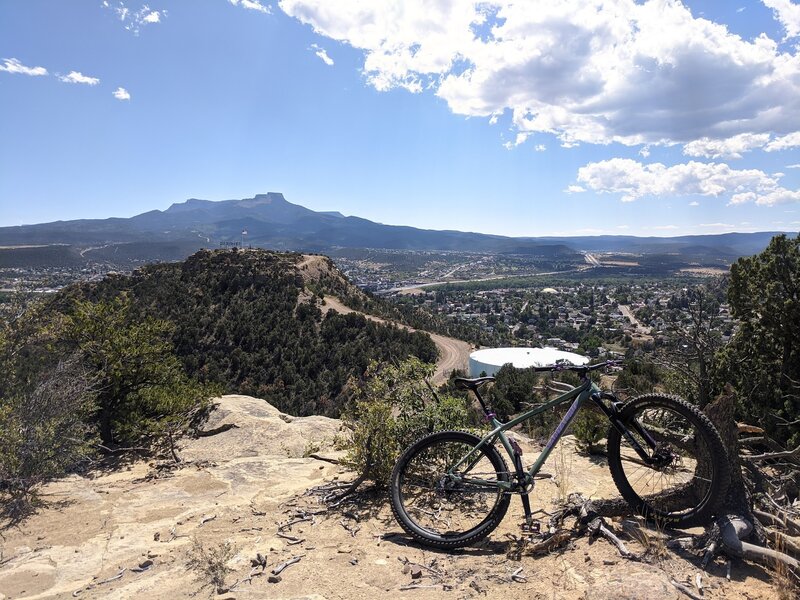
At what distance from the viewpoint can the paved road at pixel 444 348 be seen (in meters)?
47.4

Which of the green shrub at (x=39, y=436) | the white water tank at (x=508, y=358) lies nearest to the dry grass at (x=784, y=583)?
the green shrub at (x=39, y=436)

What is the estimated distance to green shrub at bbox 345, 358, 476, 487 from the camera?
211 inches

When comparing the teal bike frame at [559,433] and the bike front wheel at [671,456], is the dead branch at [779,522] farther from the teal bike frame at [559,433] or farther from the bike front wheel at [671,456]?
the teal bike frame at [559,433]

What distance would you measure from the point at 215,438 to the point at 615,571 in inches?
354

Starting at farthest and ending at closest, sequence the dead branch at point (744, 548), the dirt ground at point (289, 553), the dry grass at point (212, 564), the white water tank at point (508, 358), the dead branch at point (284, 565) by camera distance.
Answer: the white water tank at point (508, 358), the dead branch at point (284, 565), the dry grass at point (212, 564), the dirt ground at point (289, 553), the dead branch at point (744, 548)

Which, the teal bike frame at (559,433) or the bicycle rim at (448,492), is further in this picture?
the bicycle rim at (448,492)

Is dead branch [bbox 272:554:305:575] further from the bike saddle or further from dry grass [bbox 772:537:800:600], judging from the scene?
dry grass [bbox 772:537:800:600]

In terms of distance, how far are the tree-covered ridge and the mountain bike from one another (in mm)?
25465

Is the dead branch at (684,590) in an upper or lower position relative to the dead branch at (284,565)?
upper

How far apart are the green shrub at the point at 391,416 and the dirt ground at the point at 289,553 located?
511 millimetres

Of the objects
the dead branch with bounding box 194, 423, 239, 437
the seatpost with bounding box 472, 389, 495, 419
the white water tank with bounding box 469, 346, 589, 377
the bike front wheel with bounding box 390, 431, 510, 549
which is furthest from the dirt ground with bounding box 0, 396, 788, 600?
the white water tank with bounding box 469, 346, 589, 377

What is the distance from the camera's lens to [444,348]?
56250 millimetres

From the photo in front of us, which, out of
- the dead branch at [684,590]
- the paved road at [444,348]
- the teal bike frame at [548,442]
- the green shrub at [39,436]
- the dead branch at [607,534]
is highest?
the teal bike frame at [548,442]

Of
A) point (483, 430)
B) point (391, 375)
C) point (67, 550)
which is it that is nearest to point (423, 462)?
point (483, 430)
